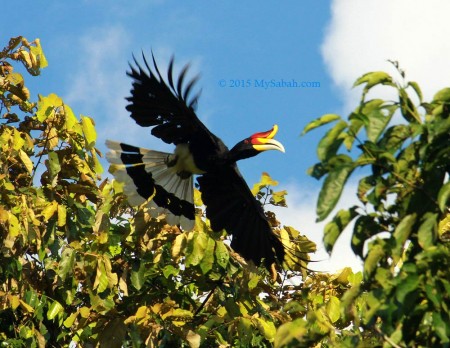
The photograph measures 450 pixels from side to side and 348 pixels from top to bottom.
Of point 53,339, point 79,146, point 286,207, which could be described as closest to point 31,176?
point 79,146

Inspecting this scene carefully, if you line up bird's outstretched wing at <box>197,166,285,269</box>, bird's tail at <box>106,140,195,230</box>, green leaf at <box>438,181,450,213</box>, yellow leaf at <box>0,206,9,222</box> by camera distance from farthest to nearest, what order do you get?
bird's outstretched wing at <box>197,166,285,269</box> < bird's tail at <box>106,140,195,230</box> < yellow leaf at <box>0,206,9,222</box> < green leaf at <box>438,181,450,213</box>

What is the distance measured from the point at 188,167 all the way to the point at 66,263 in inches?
89.3

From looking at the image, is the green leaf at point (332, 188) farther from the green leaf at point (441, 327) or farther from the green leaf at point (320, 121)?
the green leaf at point (441, 327)

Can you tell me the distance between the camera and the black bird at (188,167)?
24.7ft

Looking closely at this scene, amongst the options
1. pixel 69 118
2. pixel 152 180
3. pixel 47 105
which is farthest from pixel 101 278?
pixel 152 180

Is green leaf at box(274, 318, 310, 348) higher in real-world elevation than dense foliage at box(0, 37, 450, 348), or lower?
lower

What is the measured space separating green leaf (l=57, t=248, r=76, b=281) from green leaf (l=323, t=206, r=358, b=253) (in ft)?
11.0

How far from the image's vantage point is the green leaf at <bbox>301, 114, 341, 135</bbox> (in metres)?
3.12

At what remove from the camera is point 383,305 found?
292 centimetres

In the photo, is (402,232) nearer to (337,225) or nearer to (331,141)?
(337,225)

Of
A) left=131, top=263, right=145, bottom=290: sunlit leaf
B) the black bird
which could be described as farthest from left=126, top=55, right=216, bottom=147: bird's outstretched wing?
→ left=131, top=263, right=145, bottom=290: sunlit leaf

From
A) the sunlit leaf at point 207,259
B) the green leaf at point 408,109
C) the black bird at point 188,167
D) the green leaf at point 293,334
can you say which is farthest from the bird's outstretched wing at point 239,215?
the green leaf at point 408,109

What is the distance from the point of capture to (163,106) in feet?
25.4

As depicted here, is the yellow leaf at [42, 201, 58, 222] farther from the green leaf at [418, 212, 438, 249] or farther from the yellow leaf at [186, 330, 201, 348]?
the green leaf at [418, 212, 438, 249]
